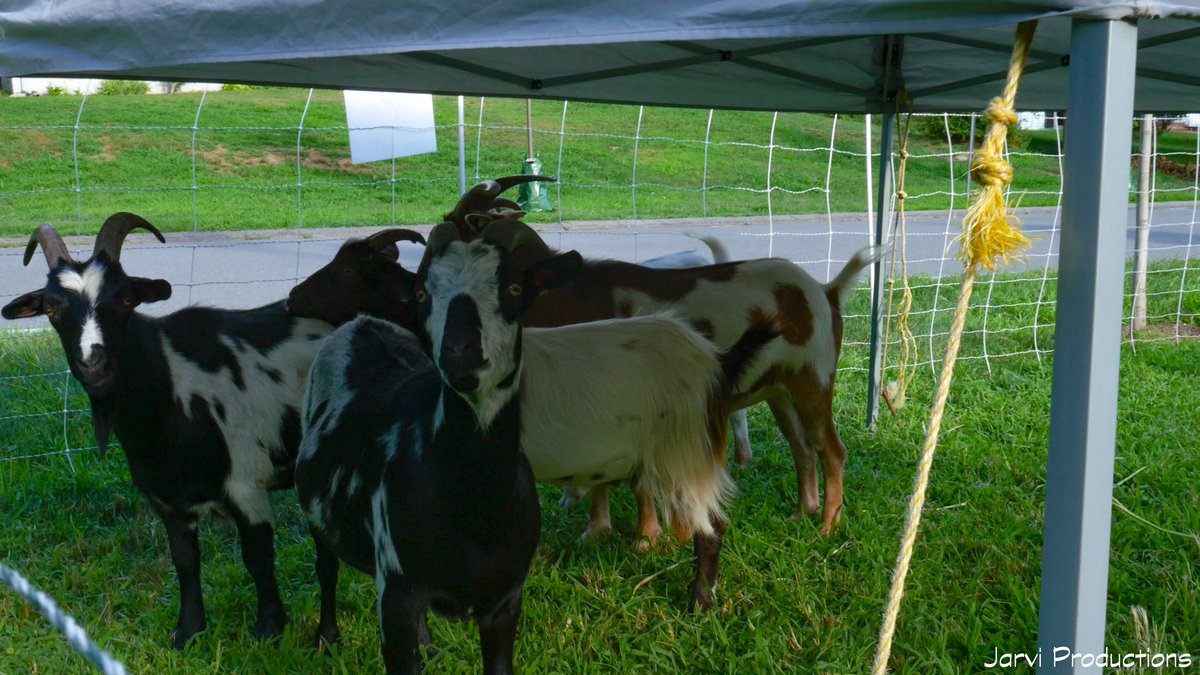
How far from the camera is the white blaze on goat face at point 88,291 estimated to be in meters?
3.59

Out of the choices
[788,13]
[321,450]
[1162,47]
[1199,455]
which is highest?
[1162,47]

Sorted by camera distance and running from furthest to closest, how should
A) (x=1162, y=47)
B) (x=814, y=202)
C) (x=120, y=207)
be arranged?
(x=814, y=202) < (x=120, y=207) < (x=1162, y=47)

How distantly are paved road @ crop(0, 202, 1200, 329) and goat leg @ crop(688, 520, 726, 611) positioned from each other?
5.26m

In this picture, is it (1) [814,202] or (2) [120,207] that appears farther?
(1) [814,202]

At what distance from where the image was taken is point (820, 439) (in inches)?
197

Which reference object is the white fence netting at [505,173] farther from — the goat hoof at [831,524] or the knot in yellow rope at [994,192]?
the knot in yellow rope at [994,192]

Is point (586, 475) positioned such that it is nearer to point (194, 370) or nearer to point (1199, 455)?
point (194, 370)

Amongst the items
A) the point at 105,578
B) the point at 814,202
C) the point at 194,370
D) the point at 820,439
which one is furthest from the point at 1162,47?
the point at 814,202

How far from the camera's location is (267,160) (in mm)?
19922

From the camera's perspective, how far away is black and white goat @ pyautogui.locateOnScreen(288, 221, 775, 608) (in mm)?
3758

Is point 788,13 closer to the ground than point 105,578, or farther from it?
farther from it

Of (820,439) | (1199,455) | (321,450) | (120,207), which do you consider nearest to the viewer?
(321,450)

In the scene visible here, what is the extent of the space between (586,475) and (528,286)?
3.68ft

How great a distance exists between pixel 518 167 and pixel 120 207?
271 inches
